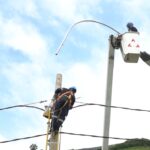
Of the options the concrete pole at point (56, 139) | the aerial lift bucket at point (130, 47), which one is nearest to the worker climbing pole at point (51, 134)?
the concrete pole at point (56, 139)

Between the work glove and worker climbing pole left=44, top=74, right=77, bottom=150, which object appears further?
the work glove

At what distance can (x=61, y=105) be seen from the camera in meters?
11.9

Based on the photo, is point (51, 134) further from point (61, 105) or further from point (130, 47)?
point (130, 47)

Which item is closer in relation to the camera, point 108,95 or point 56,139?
point 56,139

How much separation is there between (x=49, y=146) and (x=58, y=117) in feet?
2.42

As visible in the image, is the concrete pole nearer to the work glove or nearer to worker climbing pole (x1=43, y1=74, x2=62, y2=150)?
worker climbing pole (x1=43, y1=74, x2=62, y2=150)

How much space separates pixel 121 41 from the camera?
1183cm

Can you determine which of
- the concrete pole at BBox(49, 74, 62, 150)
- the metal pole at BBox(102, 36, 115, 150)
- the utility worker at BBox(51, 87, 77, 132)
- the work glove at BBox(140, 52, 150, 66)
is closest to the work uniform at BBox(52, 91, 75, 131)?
the utility worker at BBox(51, 87, 77, 132)

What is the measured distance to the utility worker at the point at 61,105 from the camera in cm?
1148

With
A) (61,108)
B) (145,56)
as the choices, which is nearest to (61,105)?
(61,108)

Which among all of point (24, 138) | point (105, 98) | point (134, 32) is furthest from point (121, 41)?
point (24, 138)

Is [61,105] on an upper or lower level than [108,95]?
lower

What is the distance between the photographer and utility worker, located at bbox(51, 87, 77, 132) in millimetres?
11484

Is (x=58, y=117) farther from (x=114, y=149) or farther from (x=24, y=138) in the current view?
(x=114, y=149)
